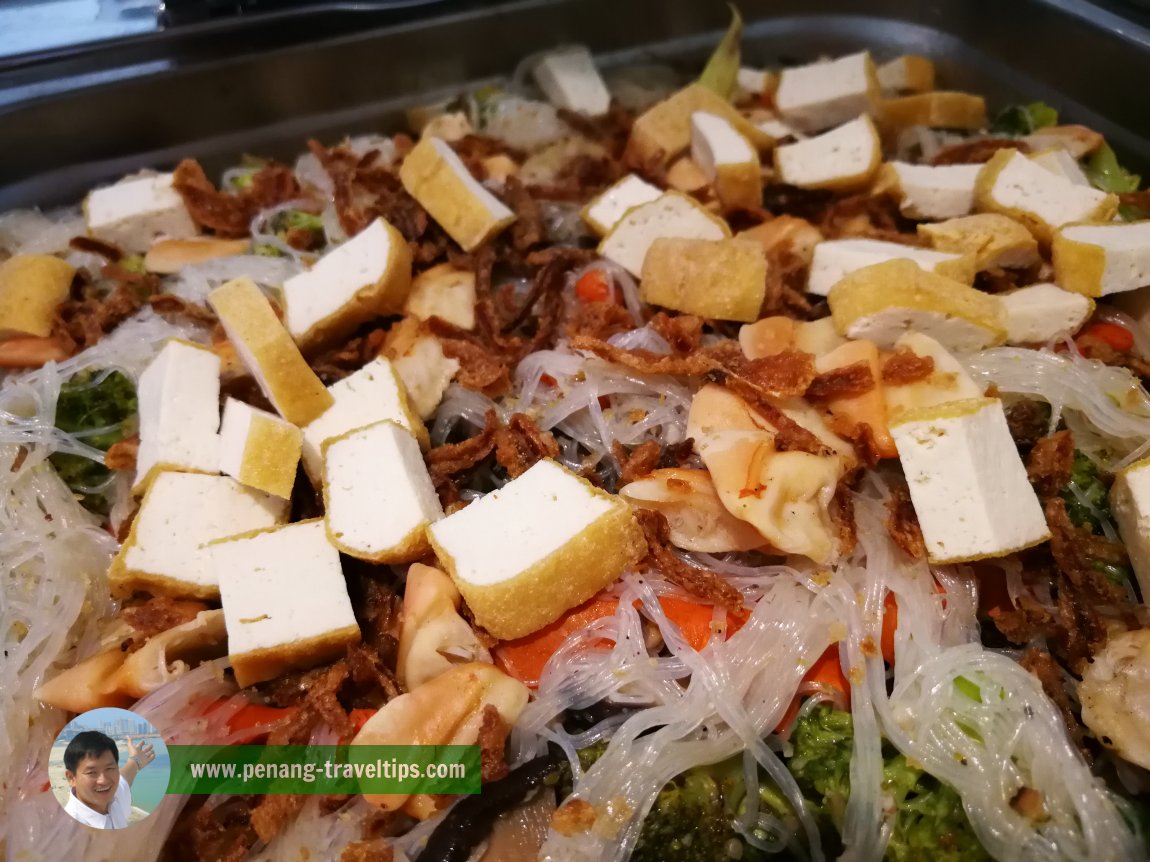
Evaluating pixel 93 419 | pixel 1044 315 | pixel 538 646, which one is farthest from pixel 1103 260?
pixel 93 419

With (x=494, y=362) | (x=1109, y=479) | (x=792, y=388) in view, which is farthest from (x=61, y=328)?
(x=1109, y=479)

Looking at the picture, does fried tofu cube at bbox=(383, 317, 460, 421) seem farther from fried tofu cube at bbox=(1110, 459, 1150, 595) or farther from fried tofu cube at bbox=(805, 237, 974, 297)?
fried tofu cube at bbox=(1110, 459, 1150, 595)

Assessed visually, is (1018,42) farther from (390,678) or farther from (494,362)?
(390,678)

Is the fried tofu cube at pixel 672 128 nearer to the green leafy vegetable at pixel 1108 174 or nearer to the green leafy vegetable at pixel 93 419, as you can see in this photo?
the green leafy vegetable at pixel 1108 174

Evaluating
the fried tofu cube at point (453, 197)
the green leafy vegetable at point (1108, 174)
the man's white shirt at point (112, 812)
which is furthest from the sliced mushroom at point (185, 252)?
the green leafy vegetable at point (1108, 174)

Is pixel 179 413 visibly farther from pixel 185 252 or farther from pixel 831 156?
pixel 831 156

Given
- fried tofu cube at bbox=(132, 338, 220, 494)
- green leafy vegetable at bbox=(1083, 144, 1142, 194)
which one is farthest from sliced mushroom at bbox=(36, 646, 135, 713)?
green leafy vegetable at bbox=(1083, 144, 1142, 194)

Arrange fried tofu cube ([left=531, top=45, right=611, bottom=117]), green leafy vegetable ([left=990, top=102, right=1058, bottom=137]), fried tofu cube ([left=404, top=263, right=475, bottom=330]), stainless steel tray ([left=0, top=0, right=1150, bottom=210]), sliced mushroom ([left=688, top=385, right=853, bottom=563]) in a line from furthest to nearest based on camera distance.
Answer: fried tofu cube ([left=531, top=45, right=611, bottom=117]), green leafy vegetable ([left=990, top=102, right=1058, bottom=137]), stainless steel tray ([left=0, top=0, right=1150, bottom=210]), fried tofu cube ([left=404, top=263, right=475, bottom=330]), sliced mushroom ([left=688, top=385, right=853, bottom=563])
